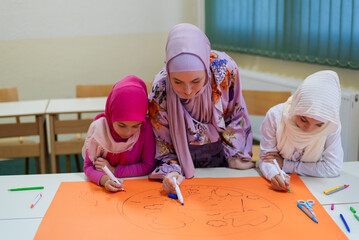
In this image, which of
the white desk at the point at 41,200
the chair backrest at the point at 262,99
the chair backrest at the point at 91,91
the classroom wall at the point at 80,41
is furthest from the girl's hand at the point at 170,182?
the classroom wall at the point at 80,41

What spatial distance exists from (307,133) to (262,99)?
1202 mm

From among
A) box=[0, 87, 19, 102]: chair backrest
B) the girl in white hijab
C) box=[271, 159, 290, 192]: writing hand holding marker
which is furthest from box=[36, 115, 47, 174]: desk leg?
box=[271, 159, 290, 192]: writing hand holding marker

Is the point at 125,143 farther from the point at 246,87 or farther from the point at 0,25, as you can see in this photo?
the point at 0,25

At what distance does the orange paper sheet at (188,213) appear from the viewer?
1.13 m

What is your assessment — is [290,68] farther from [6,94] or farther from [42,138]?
[6,94]

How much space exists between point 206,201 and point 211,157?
16.4 inches

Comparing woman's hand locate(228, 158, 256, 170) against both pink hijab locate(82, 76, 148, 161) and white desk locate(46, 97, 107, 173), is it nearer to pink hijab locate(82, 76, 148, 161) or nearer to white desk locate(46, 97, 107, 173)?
pink hijab locate(82, 76, 148, 161)

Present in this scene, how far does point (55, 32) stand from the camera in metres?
4.04

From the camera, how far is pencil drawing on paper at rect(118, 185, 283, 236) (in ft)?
3.79

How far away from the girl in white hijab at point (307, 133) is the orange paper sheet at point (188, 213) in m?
0.10

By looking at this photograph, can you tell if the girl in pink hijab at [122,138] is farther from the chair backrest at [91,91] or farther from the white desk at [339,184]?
the chair backrest at [91,91]

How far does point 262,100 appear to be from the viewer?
2.59m

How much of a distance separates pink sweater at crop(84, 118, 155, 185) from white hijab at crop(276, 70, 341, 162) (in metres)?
0.53

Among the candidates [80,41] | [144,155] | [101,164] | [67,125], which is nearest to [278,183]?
[144,155]
